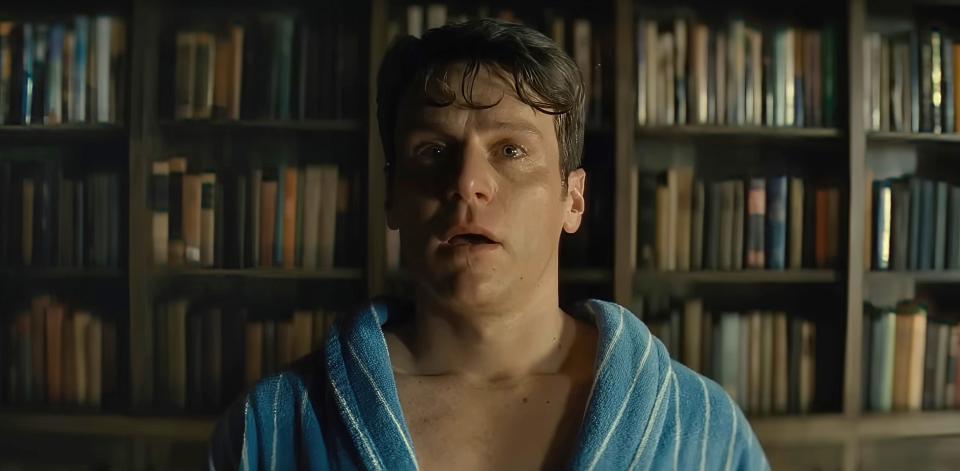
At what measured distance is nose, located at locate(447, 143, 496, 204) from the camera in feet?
1.74

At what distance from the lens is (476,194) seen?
53 cm

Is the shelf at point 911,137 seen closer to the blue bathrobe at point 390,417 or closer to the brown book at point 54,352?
the blue bathrobe at point 390,417

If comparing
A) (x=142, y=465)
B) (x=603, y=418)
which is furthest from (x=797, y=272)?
(x=142, y=465)

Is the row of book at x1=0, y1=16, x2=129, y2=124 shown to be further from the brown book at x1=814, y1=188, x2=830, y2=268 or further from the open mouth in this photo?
the brown book at x1=814, y1=188, x2=830, y2=268

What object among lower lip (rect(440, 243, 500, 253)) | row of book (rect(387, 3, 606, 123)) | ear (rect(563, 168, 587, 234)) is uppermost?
row of book (rect(387, 3, 606, 123))

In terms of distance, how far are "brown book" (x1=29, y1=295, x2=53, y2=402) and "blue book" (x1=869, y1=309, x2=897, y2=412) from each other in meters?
1.15

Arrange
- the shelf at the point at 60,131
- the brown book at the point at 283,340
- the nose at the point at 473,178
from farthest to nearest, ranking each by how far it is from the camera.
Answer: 1. the brown book at the point at 283,340
2. the shelf at the point at 60,131
3. the nose at the point at 473,178

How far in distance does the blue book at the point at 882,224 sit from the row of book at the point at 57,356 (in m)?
1.07

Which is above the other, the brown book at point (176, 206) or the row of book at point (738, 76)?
the row of book at point (738, 76)

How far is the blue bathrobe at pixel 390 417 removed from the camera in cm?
53

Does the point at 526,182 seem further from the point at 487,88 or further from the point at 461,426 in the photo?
the point at 461,426

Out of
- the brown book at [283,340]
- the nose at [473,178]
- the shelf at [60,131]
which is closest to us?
the nose at [473,178]

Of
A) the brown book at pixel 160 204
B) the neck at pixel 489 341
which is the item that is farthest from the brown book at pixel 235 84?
the neck at pixel 489 341

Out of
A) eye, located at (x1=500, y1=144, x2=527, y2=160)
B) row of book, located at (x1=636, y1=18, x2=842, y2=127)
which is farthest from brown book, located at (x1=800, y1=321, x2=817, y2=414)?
eye, located at (x1=500, y1=144, x2=527, y2=160)
